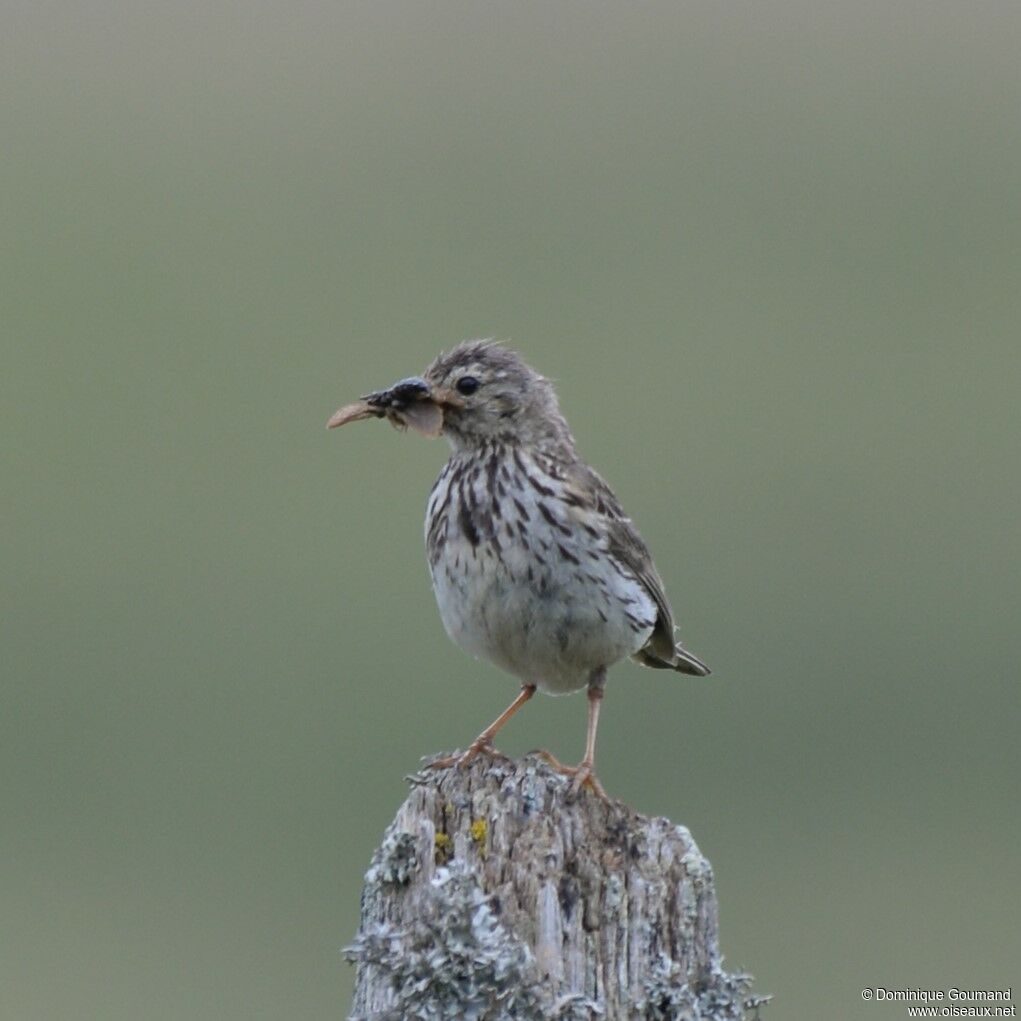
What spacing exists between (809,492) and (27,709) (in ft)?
28.4

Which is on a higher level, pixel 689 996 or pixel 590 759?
pixel 590 759

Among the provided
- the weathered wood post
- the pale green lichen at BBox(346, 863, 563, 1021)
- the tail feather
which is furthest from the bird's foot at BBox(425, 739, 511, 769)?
the tail feather

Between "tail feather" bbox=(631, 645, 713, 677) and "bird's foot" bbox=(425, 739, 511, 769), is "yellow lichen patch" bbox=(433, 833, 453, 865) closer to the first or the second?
"bird's foot" bbox=(425, 739, 511, 769)

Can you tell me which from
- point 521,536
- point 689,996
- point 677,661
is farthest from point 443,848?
point 677,661

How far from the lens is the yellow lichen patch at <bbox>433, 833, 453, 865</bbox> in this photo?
24.1 ft

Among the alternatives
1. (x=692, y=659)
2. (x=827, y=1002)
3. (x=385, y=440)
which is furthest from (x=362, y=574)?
(x=692, y=659)

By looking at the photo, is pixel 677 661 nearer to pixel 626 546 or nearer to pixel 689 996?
pixel 626 546

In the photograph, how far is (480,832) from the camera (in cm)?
738

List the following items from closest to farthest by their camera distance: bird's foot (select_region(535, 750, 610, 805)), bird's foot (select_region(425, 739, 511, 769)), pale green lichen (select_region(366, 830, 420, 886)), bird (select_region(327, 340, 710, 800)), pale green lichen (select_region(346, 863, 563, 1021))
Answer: pale green lichen (select_region(346, 863, 563, 1021)), pale green lichen (select_region(366, 830, 420, 886)), bird's foot (select_region(535, 750, 610, 805)), bird's foot (select_region(425, 739, 511, 769)), bird (select_region(327, 340, 710, 800))

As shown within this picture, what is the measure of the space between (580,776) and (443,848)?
0.94 metres

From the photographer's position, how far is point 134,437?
28.0 m

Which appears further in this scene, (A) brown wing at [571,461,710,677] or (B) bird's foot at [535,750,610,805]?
(A) brown wing at [571,461,710,677]

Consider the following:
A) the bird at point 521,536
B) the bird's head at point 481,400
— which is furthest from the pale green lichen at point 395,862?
the bird's head at point 481,400

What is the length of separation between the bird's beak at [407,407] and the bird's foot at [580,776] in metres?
1.52
